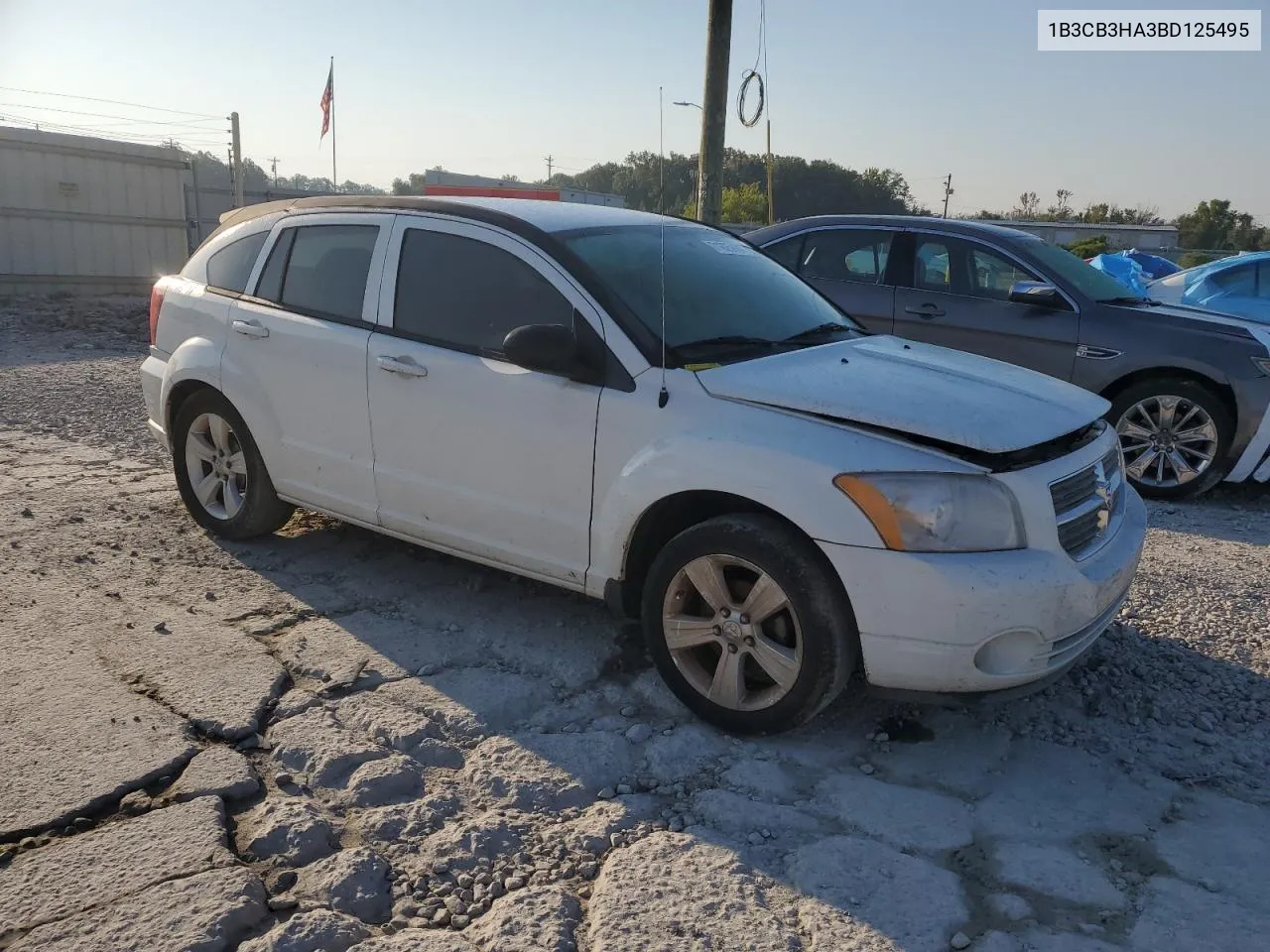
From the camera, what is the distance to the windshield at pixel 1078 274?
6992 mm

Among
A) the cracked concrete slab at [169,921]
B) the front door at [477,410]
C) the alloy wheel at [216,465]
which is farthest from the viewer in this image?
the alloy wheel at [216,465]

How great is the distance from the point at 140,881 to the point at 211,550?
267 centimetres

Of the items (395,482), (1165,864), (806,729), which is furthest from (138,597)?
(1165,864)

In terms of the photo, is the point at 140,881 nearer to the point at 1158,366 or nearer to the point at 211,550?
the point at 211,550

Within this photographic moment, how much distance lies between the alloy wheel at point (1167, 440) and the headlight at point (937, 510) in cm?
421

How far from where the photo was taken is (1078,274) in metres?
7.16

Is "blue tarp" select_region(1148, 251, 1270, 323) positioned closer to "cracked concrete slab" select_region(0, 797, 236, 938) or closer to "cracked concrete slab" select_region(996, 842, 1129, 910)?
"cracked concrete slab" select_region(996, 842, 1129, 910)

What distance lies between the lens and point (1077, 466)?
11.1 feet

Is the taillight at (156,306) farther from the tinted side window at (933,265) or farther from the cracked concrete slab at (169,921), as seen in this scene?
the tinted side window at (933,265)

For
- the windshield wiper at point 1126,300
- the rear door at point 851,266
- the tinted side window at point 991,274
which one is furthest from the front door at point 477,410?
the windshield wiper at point 1126,300

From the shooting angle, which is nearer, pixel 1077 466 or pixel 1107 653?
pixel 1077 466

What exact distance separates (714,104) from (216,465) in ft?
25.8

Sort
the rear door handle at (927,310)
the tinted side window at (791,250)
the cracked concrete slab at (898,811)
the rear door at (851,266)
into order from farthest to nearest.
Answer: the tinted side window at (791,250)
the rear door at (851,266)
the rear door handle at (927,310)
the cracked concrete slab at (898,811)

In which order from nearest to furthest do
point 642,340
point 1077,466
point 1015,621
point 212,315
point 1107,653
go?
1. point 1015,621
2. point 1077,466
3. point 642,340
4. point 1107,653
5. point 212,315
